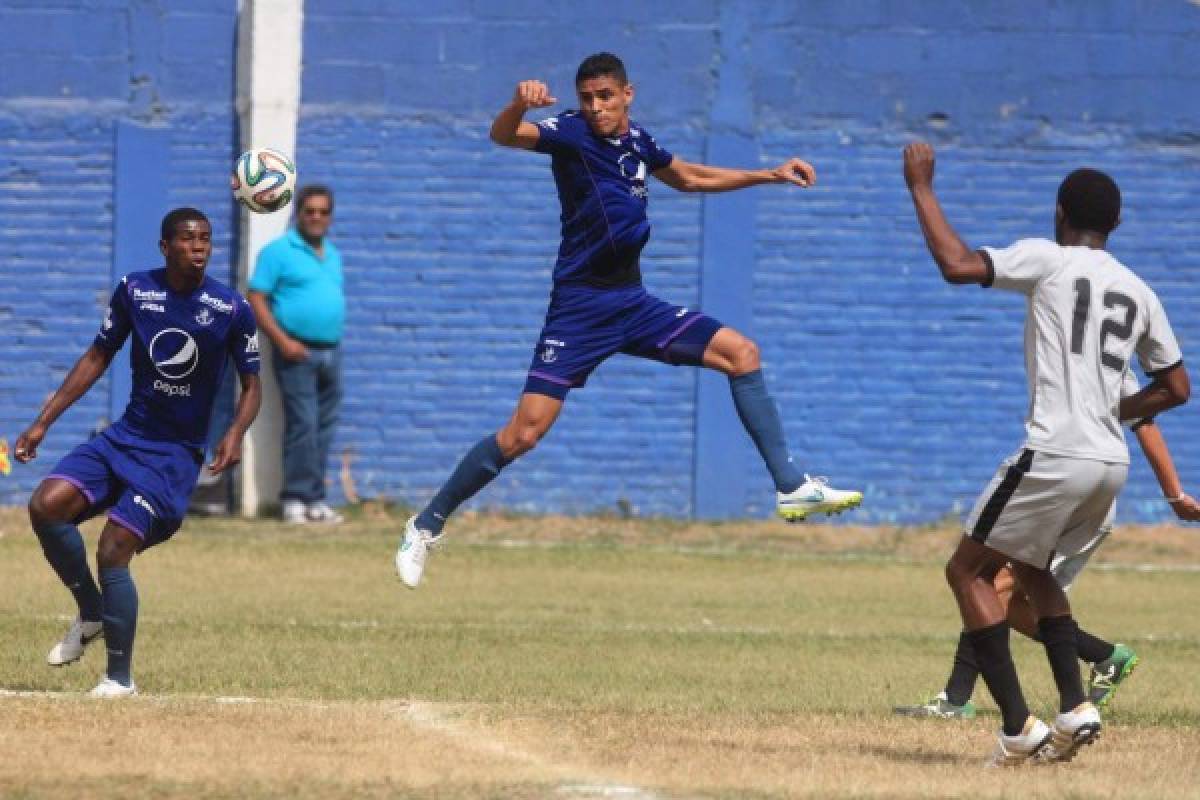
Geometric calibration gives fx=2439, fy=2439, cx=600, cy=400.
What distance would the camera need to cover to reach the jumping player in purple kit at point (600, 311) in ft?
34.0

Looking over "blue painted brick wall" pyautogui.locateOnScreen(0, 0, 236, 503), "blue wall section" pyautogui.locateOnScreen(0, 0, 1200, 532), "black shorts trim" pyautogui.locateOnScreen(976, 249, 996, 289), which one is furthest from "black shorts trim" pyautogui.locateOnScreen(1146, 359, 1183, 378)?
"blue painted brick wall" pyautogui.locateOnScreen(0, 0, 236, 503)

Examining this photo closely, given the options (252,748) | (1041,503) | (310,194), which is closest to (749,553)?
(310,194)

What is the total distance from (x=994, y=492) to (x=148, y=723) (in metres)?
3.22

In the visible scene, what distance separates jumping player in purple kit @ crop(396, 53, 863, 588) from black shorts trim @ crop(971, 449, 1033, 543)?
6.66 feet

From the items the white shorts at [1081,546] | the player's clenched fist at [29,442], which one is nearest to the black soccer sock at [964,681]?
the white shorts at [1081,546]

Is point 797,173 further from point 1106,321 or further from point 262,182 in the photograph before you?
point 1106,321

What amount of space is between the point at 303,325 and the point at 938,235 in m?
10.3

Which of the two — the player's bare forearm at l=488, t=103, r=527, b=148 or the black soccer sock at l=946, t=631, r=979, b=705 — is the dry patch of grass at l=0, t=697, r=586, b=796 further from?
the player's bare forearm at l=488, t=103, r=527, b=148

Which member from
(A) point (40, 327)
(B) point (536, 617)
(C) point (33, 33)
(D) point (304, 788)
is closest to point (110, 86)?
(C) point (33, 33)

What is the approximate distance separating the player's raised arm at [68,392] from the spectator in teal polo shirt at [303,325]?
7145 mm

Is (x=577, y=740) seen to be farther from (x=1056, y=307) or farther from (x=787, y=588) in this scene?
(x=787, y=588)

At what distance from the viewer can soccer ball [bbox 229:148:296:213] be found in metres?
11.3

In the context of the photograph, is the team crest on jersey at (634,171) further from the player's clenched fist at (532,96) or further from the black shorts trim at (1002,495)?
the black shorts trim at (1002,495)

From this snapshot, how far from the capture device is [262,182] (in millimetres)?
11312
